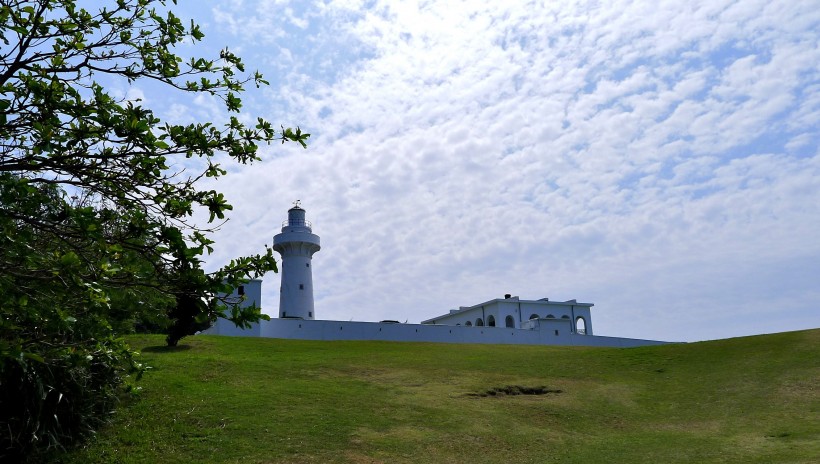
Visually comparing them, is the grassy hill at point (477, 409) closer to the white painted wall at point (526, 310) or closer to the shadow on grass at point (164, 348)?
the shadow on grass at point (164, 348)

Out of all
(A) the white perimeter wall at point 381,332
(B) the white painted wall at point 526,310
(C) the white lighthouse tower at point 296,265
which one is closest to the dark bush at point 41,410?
(A) the white perimeter wall at point 381,332

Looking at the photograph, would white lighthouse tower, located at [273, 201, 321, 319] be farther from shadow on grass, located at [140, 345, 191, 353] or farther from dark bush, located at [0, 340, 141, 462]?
dark bush, located at [0, 340, 141, 462]

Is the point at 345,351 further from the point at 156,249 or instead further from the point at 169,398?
the point at 156,249

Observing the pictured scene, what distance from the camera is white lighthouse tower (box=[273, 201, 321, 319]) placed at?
5638 cm

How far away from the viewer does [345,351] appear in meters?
33.8

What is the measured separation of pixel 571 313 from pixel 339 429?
51.2 metres

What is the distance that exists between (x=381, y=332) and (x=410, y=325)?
2320 millimetres

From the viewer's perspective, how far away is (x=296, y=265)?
188 feet

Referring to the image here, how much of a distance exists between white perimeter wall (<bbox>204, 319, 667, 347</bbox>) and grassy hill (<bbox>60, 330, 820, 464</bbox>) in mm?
18055

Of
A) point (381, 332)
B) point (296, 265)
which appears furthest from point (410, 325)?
point (296, 265)

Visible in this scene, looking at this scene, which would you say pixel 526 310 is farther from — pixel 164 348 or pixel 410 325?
pixel 164 348

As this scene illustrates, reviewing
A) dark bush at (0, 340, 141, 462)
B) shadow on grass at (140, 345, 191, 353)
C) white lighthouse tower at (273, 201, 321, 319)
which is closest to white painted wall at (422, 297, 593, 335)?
white lighthouse tower at (273, 201, 321, 319)

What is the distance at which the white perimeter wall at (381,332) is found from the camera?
47188 millimetres

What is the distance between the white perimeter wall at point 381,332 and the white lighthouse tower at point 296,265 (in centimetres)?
685
